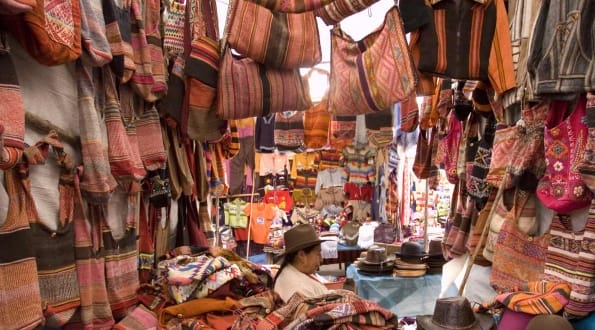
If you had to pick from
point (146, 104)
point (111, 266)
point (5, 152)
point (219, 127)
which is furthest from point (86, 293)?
point (219, 127)

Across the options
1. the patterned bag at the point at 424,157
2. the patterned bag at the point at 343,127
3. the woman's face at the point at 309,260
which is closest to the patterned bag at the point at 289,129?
the patterned bag at the point at 343,127

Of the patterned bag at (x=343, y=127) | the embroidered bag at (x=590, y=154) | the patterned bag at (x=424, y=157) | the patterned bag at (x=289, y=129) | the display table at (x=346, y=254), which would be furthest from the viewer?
the display table at (x=346, y=254)

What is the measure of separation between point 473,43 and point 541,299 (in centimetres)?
126

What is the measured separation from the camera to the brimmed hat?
431cm

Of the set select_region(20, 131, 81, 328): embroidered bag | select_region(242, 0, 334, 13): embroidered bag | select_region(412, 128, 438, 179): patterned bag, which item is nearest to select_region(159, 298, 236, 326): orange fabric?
select_region(20, 131, 81, 328): embroidered bag

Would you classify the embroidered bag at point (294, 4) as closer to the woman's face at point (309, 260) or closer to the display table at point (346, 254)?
the woman's face at point (309, 260)

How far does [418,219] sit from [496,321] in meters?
5.39

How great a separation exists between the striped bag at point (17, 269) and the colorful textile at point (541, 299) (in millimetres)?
1693

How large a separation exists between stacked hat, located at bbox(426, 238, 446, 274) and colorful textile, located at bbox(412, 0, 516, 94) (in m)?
2.61

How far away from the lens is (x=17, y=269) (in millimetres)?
1347

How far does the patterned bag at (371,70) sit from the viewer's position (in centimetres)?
210

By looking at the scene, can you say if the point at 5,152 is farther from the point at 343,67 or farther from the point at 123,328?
the point at 343,67

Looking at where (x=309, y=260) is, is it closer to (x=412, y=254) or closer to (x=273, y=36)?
(x=273, y=36)

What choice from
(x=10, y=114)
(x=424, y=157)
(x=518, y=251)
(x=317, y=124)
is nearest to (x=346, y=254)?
(x=317, y=124)
